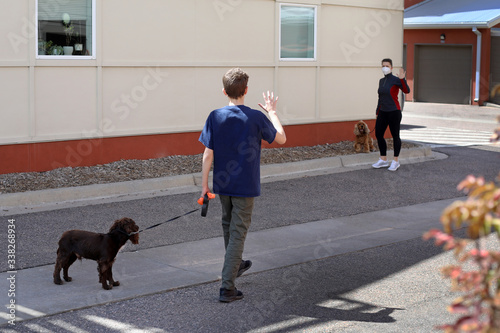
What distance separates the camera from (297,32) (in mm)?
14359

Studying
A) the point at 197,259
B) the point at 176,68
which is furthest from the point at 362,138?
the point at 197,259

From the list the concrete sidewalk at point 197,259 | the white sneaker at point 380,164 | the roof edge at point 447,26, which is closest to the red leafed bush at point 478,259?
the concrete sidewalk at point 197,259

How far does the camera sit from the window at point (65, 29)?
11.0 meters

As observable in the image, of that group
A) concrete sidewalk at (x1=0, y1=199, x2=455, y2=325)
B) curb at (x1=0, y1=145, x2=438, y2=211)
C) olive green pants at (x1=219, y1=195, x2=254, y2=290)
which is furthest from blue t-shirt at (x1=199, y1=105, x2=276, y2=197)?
curb at (x1=0, y1=145, x2=438, y2=211)

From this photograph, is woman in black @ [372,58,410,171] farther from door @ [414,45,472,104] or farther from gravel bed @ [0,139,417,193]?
door @ [414,45,472,104]

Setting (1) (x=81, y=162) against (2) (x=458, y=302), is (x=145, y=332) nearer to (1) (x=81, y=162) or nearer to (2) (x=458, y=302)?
(2) (x=458, y=302)

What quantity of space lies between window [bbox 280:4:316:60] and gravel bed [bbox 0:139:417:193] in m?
2.03

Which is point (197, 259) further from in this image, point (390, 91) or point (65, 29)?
point (390, 91)

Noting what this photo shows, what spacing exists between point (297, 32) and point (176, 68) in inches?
121

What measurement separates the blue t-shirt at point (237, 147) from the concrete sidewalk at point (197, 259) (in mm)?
1165

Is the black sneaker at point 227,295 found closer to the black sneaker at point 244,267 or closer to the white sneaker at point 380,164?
the black sneaker at point 244,267

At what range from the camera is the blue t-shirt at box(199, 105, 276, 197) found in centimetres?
583

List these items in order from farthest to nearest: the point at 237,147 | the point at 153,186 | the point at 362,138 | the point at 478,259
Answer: the point at 362,138, the point at 153,186, the point at 237,147, the point at 478,259


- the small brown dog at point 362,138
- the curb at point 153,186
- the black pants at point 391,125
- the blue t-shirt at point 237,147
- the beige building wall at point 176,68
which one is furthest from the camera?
the small brown dog at point 362,138
